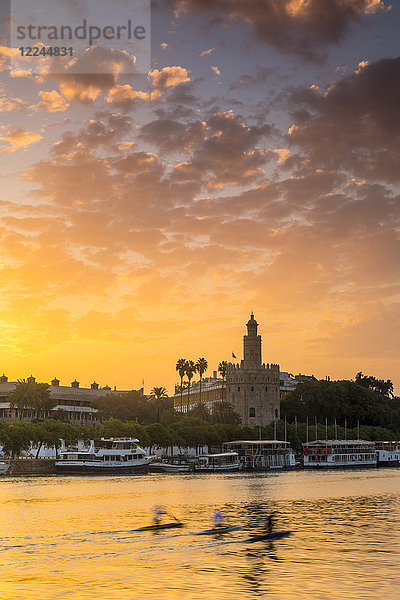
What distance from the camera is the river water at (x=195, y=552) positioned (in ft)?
120

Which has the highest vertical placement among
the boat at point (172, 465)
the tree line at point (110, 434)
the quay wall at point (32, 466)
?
the tree line at point (110, 434)

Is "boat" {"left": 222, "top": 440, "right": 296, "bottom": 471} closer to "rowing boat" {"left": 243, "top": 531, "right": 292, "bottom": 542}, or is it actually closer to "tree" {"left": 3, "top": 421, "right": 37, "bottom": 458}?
"tree" {"left": 3, "top": 421, "right": 37, "bottom": 458}

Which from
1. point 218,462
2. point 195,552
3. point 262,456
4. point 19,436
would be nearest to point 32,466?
point 19,436

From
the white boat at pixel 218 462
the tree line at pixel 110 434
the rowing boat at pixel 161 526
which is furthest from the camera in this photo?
the white boat at pixel 218 462

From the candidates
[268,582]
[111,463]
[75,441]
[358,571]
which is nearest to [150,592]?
[268,582]

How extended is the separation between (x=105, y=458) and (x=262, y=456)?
143 feet

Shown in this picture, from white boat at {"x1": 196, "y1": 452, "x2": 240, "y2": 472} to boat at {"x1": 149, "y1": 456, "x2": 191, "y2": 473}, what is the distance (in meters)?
2.79

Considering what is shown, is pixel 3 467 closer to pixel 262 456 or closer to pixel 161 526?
pixel 262 456

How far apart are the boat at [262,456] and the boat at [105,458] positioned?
1181 inches

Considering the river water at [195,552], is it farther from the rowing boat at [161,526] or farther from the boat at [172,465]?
the boat at [172,465]

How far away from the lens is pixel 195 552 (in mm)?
46875

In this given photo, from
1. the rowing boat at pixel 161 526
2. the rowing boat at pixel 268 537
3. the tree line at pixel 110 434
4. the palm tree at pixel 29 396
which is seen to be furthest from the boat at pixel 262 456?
the rowing boat at pixel 268 537

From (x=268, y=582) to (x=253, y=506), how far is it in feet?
141

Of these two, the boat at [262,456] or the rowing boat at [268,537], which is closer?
the rowing boat at [268,537]
